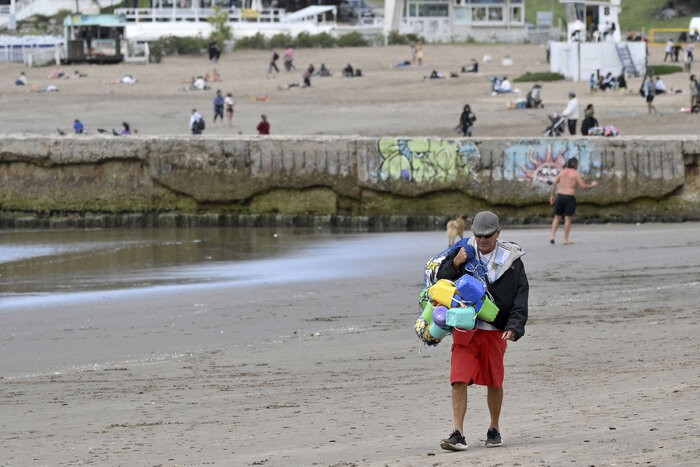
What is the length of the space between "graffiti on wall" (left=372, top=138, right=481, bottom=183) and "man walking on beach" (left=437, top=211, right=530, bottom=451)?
1765 cm

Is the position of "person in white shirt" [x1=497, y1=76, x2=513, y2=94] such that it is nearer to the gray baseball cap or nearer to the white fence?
the white fence

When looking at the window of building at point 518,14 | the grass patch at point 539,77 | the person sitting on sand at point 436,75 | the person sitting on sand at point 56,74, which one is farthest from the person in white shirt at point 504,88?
the window of building at point 518,14

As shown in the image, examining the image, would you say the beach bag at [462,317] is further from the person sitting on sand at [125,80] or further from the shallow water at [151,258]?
the person sitting on sand at [125,80]

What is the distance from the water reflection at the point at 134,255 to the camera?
17.0m

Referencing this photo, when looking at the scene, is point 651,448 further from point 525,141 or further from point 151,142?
point 151,142

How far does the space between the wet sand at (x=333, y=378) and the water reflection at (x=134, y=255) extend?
1775 mm

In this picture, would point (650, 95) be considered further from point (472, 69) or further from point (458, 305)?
point (458, 305)

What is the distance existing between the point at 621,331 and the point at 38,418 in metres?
5.10

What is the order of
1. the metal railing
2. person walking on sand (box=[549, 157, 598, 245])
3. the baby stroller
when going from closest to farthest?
person walking on sand (box=[549, 157, 598, 245]), the baby stroller, the metal railing

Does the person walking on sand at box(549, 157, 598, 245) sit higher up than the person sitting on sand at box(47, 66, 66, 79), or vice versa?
the person sitting on sand at box(47, 66, 66, 79)

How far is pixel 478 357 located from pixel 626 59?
37.1 metres

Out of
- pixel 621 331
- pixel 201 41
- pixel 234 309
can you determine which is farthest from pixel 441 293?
pixel 201 41

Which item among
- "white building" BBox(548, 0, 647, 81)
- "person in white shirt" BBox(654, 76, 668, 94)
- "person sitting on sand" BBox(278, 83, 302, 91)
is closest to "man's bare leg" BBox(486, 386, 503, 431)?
"person in white shirt" BBox(654, 76, 668, 94)

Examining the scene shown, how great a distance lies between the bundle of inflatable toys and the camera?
721 centimetres
